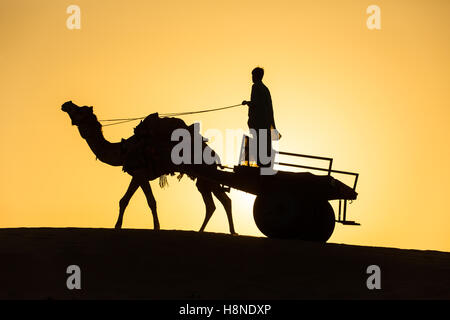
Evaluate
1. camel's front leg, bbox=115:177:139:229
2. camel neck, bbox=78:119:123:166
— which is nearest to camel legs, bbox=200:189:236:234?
camel's front leg, bbox=115:177:139:229

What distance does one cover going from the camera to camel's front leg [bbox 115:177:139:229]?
657 inches

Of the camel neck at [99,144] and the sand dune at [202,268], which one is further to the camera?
the camel neck at [99,144]

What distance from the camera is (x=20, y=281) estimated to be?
1073 centimetres

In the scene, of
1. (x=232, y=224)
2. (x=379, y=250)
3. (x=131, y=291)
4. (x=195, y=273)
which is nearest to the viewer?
(x=131, y=291)

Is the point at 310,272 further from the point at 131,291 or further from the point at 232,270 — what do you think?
the point at 131,291

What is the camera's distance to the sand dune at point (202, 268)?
10359 mm

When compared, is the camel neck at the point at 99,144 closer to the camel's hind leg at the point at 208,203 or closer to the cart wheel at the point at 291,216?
the camel's hind leg at the point at 208,203

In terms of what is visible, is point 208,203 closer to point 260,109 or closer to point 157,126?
point 157,126

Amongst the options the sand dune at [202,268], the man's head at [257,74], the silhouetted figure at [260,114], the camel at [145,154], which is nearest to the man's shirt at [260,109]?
the silhouetted figure at [260,114]

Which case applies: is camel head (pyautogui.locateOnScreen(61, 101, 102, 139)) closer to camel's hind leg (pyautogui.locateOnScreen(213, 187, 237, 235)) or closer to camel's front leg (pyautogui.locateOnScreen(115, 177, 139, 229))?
camel's front leg (pyautogui.locateOnScreen(115, 177, 139, 229))

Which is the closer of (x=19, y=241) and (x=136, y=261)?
(x=136, y=261)

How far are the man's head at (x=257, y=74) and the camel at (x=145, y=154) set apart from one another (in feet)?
7.89

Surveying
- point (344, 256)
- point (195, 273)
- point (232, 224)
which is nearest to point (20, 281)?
point (195, 273)

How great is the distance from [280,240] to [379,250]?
228 cm
